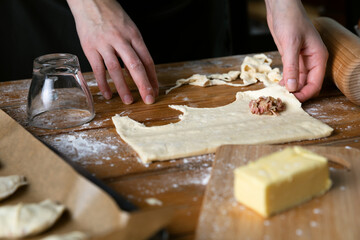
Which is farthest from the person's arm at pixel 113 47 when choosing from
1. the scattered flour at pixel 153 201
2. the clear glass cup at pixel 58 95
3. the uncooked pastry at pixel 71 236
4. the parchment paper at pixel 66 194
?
the uncooked pastry at pixel 71 236

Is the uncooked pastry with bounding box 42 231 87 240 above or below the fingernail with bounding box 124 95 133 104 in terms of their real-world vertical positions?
above

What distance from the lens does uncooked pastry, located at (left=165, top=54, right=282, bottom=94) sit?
6.26 feet

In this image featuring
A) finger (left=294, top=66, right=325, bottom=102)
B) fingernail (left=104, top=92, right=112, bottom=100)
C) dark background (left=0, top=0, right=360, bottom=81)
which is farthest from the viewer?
dark background (left=0, top=0, right=360, bottom=81)

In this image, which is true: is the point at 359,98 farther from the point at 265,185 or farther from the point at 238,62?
the point at 265,185

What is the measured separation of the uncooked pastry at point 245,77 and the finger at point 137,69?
0.16 m

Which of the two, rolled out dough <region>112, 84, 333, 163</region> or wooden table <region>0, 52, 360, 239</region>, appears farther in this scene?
rolled out dough <region>112, 84, 333, 163</region>

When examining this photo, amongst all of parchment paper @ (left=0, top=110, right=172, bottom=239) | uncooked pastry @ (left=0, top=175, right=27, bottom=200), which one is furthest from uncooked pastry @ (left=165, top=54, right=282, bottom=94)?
uncooked pastry @ (left=0, top=175, right=27, bottom=200)

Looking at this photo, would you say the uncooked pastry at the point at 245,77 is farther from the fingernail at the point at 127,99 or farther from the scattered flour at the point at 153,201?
the scattered flour at the point at 153,201

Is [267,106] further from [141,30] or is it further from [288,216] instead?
[141,30]

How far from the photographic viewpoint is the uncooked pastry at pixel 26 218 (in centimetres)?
93

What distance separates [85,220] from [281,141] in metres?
0.68

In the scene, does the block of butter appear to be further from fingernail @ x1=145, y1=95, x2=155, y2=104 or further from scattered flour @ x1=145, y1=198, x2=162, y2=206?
fingernail @ x1=145, y1=95, x2=155, y2=104

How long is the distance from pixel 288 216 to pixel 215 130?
20.0 inches

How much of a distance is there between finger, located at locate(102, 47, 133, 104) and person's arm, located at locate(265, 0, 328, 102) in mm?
597
